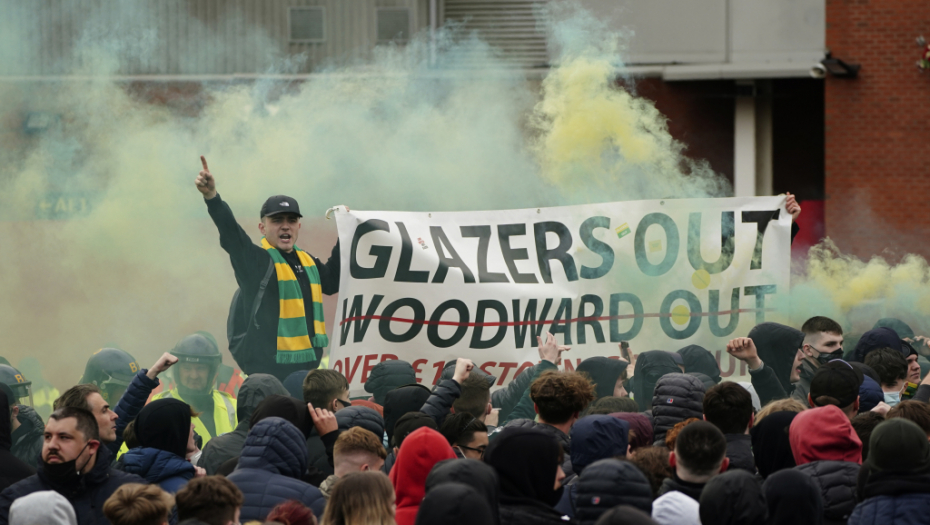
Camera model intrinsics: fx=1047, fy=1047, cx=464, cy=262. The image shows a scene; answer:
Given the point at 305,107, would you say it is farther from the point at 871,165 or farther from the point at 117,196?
the point at 871,165

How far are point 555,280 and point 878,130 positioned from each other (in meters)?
8.79

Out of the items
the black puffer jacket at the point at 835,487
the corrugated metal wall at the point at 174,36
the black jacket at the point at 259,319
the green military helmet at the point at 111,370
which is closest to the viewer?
the black puffer jacket at the point at 835,487

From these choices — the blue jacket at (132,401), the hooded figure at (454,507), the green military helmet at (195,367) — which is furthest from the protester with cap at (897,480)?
the green military helmet at (195,367)

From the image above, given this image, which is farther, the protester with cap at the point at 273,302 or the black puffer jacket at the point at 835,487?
the protester with cap at the point at 273,302

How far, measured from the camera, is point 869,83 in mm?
14148

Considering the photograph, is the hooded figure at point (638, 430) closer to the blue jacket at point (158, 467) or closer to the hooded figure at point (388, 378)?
the hooded figure at point (388, 378)

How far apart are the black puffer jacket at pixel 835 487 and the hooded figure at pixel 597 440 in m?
0.68

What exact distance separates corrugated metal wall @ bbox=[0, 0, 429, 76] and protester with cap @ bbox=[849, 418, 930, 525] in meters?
10.4

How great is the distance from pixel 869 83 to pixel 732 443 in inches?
439

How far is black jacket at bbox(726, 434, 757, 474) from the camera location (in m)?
4.28

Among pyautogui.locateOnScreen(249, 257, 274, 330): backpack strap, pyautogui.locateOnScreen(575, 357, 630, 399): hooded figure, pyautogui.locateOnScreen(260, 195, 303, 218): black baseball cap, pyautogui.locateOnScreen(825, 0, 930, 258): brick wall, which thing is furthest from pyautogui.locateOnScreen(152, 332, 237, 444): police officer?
pyautogui.locateOnScreen(825, 0, 930, 258): brick wall

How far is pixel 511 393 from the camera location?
6035 mm

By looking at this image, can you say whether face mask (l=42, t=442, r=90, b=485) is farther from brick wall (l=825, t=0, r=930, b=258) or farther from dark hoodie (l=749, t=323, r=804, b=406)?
brick wall (l=825, t=0, r=930, b=258)

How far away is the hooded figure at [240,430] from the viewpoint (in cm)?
479
